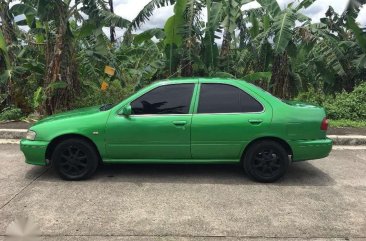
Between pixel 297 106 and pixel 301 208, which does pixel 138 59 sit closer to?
pixel 297 106

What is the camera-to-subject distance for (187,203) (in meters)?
4.74

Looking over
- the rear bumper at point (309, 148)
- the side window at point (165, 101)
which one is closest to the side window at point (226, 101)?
the side window at point (165, 101)

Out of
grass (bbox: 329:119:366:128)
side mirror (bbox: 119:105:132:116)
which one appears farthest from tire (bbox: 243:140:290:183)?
grass (bbox: 329:119:366:128)

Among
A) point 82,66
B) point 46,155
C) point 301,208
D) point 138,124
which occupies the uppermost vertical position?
point 82,66

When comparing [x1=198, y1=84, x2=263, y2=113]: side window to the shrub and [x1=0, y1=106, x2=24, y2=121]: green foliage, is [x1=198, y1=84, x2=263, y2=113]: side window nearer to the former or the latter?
the shrub

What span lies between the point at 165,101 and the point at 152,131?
0.49 metres

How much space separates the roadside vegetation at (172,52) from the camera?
8.97 m

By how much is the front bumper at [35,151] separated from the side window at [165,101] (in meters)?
1.39

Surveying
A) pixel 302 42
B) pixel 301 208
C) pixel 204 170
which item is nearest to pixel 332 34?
pixel 302 42

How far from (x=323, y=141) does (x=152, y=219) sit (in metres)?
2.76

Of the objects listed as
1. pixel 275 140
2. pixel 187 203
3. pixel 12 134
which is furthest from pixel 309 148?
pixel 12 134

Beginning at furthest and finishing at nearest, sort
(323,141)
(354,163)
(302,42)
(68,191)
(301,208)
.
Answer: (302,42)
(354,163)
(323,141)
(68,191)
(301,208)

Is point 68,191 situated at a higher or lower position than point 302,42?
lower

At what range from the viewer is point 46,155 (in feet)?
18.2
